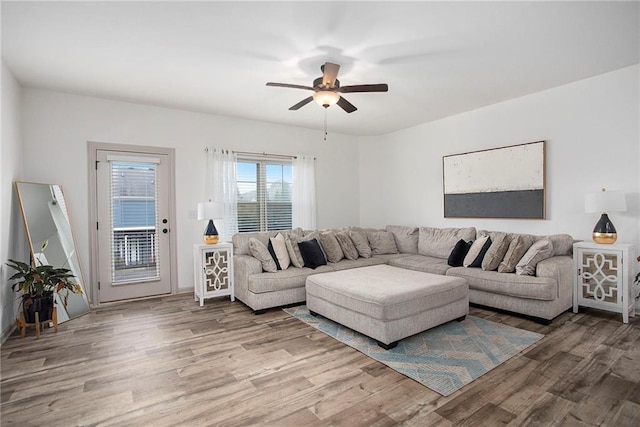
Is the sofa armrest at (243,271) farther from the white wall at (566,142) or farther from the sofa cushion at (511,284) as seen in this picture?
the white wall at (566,142)

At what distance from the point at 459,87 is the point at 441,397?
3395mm

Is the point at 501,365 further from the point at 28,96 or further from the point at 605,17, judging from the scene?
the point at 28,96

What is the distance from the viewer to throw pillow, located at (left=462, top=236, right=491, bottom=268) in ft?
13.5

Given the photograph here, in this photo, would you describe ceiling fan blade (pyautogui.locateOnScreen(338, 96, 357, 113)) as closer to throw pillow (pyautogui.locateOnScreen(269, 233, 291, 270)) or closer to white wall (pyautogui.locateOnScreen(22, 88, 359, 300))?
white wall (pyautogui.locateOnScreen(22, 88, 359, 300))

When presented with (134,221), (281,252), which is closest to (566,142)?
(281,252)

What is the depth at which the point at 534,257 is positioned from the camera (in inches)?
142

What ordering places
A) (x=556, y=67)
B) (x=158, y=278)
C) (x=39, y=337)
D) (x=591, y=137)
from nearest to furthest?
1. (x=39, y=337)
2. (x=556, y=67)
3. (x=591, y=137)
4. (x=158, y=278)

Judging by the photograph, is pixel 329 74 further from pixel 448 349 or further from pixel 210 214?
pixel 448 349

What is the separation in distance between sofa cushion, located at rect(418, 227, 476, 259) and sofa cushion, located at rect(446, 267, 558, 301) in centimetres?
75

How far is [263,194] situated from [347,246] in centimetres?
169

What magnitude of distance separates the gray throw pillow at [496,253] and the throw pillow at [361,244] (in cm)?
168

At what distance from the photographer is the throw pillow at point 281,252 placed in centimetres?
432

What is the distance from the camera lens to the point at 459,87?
4.02 m

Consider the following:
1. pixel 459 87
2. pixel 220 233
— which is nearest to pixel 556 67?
pixel 459 87
